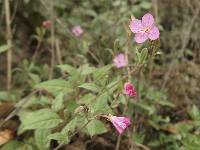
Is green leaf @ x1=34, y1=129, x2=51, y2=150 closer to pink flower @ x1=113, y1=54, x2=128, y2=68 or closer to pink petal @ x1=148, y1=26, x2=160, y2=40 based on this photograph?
pink flower @ x1=113, y1=54, x2=128, y2=68

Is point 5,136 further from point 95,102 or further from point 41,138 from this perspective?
point 95,102

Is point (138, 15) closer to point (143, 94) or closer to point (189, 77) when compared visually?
point (189, 77)

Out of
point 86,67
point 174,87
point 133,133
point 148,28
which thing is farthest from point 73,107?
point 174,87

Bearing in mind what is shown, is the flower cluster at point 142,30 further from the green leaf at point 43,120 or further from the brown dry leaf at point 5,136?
the brown dry leaf at point 5,136

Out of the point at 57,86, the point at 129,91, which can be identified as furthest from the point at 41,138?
the point at 129,91

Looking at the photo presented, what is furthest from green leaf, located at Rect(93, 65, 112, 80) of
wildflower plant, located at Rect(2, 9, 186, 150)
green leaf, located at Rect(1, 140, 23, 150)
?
green leaf, located at Rect(1, 140, 23, 150)

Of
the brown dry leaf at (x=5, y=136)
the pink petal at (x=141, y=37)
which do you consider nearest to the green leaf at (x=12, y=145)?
the brown dry leaf at (x=5, y=136)
